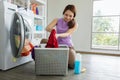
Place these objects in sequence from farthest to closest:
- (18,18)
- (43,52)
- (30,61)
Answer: (30,61) < (18,18) < (43,52)

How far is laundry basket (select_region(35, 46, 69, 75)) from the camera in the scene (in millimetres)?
1667

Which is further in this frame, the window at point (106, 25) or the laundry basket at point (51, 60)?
the window at point (106, 25)

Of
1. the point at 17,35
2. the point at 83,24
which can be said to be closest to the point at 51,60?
the point at 17,35

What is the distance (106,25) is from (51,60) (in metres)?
2.64

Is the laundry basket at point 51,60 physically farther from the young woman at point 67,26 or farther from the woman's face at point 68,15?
the woman's face at point 68,15

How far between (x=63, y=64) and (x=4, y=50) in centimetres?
80

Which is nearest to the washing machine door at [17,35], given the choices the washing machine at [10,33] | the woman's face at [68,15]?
the washing machine at [10,33]

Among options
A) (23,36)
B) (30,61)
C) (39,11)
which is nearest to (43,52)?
(23,36)

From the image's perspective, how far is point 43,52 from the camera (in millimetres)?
1670

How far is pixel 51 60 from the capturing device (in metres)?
1.68

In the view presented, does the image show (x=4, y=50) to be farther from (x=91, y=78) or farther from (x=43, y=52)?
(x=91, y=78)

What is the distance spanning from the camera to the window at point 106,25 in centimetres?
371

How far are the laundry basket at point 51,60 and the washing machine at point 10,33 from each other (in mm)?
390

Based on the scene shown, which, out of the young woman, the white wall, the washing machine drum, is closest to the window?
the white wall
